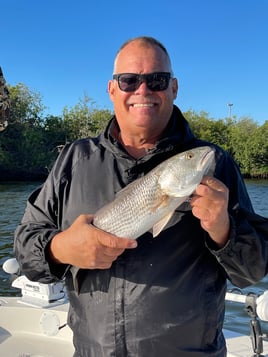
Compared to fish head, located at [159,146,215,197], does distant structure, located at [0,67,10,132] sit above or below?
above

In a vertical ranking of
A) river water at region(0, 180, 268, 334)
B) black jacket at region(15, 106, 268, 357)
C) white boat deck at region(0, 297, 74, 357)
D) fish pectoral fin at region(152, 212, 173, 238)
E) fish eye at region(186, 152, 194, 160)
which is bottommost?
river water at region(0, 180, 268, 334)

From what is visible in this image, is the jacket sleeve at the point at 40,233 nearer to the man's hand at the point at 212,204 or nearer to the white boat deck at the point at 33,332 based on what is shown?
the man's hand at the point at 212,204

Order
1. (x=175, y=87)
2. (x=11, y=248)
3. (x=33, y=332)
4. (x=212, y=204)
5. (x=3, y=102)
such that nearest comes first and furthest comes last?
(x=212, y=204)
(x=175, y=87)
(x=3, y=102)
(x=33, y=332)
(x=11, y=248)

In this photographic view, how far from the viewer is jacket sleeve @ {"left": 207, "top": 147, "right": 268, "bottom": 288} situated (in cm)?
199

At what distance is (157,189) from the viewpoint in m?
2.09

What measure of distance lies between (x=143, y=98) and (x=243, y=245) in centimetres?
91

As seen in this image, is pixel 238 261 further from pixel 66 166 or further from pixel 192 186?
pixel 66 166

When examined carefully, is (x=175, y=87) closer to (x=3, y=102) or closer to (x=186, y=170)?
(x=186, y=170)

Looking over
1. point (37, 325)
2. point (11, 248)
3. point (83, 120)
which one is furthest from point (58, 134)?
point (37, 325)

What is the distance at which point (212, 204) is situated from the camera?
1862 millimetres

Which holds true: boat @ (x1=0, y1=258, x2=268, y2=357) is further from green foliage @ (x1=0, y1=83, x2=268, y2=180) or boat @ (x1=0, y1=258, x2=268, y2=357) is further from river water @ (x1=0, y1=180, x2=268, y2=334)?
green foliage @ (x1=0, y1=83, x2=268, y2=180)

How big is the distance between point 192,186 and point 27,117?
180 ft

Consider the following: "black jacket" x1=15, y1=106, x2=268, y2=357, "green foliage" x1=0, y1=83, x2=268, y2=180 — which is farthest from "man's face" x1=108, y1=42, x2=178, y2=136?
"green foliage" x1=0, y1=83, x2=268, y2=180

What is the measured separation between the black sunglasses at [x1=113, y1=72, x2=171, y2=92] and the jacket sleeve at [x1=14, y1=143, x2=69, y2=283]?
56 cm
